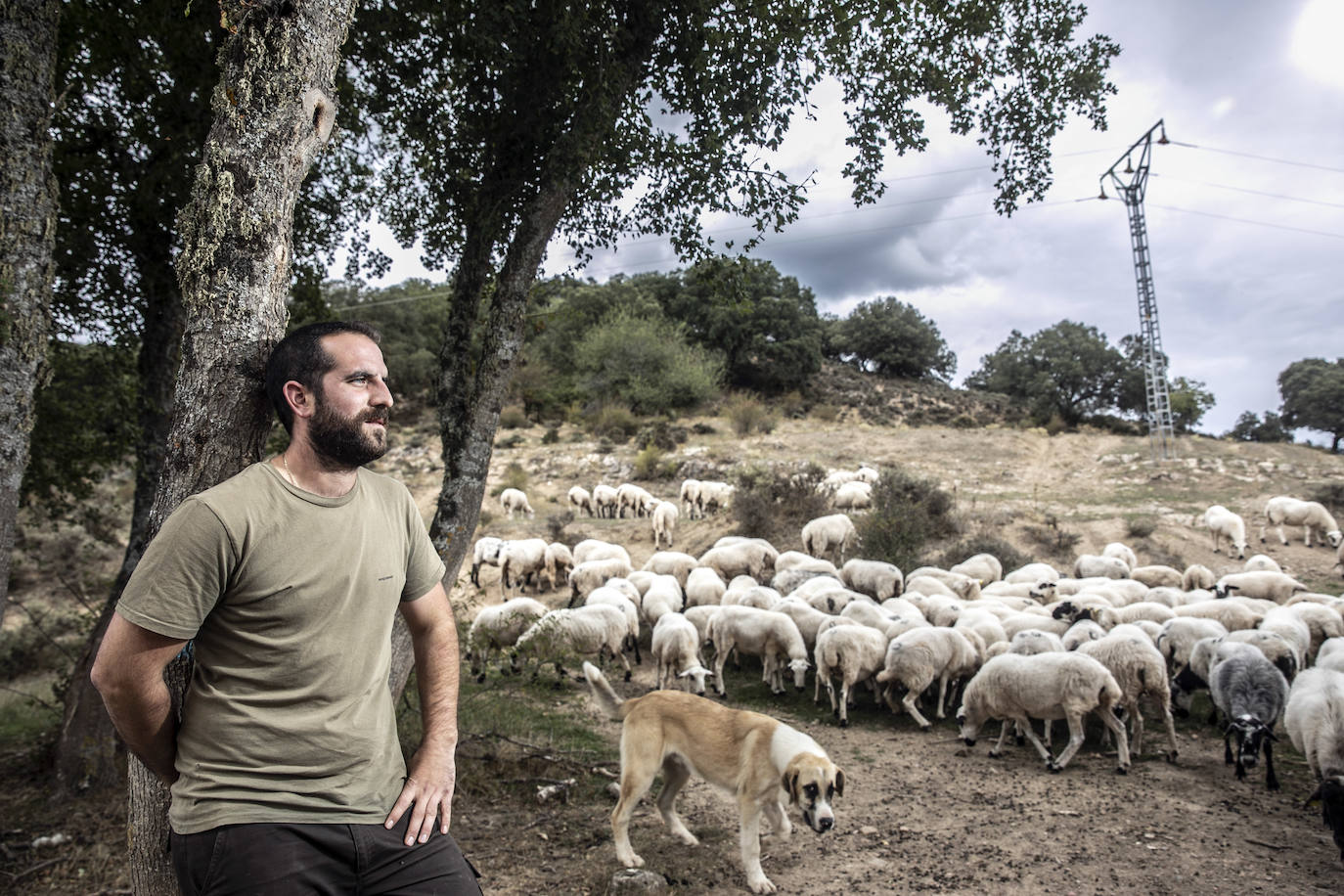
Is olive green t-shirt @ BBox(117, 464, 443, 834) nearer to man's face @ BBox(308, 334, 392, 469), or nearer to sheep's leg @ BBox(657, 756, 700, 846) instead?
man's face @ BBox(308, 334, 392, 469)

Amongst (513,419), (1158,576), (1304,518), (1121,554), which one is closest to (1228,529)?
(1304,518)

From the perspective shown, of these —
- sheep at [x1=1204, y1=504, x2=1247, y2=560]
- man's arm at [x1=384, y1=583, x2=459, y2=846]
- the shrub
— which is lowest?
sheep at [x1=1204, y1=504, x2=1247, y2=560]

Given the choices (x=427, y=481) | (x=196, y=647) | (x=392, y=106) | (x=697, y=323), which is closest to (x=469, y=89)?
(x=392, y=106)

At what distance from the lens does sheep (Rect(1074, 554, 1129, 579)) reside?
44.0ft

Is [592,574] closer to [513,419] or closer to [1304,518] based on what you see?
[1304,518]

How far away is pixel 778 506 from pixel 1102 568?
7193 millimetres

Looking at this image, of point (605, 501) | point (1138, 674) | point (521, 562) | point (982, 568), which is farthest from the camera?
point (605, 501)

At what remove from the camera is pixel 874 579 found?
42.1 ft

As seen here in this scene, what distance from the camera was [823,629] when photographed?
9.03 meters

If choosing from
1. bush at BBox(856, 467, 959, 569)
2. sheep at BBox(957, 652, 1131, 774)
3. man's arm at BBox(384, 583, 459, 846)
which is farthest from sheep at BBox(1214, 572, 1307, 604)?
man's arm at BBox(384, 583, 459, 846)

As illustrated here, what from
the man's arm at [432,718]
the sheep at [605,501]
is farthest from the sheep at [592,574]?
the man's arm at [432,718]

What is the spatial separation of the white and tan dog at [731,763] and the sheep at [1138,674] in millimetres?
4018

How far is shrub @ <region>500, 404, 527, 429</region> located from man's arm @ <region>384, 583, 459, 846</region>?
30935mm

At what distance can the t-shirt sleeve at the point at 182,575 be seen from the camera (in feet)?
6.00
